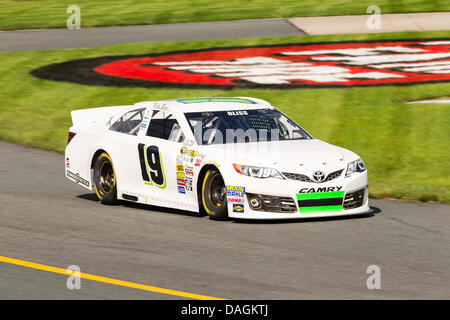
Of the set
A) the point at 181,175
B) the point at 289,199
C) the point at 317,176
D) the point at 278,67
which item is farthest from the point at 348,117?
the point at 289,199

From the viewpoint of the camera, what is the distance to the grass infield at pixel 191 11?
36.8m

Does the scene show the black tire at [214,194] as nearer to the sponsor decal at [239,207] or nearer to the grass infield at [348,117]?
the sponsor decal at [239,207]

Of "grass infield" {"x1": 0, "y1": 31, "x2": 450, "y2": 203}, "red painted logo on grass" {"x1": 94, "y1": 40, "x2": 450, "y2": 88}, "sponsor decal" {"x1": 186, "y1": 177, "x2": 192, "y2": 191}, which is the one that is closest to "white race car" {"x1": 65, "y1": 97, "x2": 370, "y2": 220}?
"sponsor decal" {"x1": 186, "y1": 177, "x2": 192, "y2": 191}

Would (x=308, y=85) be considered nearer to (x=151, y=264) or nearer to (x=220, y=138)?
(x=220, y=138)

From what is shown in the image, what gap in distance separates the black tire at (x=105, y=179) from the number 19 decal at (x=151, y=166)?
64 centimetres

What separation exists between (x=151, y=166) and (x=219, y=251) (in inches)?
108

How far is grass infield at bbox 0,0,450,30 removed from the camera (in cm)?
3681

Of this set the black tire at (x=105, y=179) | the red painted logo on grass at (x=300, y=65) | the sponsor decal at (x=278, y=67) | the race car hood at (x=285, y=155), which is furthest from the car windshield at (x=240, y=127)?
the red painted logo on grass at (x=300, y=65)

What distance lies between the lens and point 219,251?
909 centimetres

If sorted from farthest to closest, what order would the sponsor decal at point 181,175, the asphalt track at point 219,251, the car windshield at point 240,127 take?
the car windshield at point 240,127, the sponsor decal at point 181,175, the asphalt track at point 219,251

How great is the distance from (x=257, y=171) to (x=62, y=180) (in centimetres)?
463

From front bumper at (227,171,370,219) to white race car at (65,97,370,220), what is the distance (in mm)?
11

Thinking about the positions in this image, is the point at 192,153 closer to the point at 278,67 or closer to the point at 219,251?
the point at 219,251

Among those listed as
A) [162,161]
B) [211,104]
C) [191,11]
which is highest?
[211,104]
